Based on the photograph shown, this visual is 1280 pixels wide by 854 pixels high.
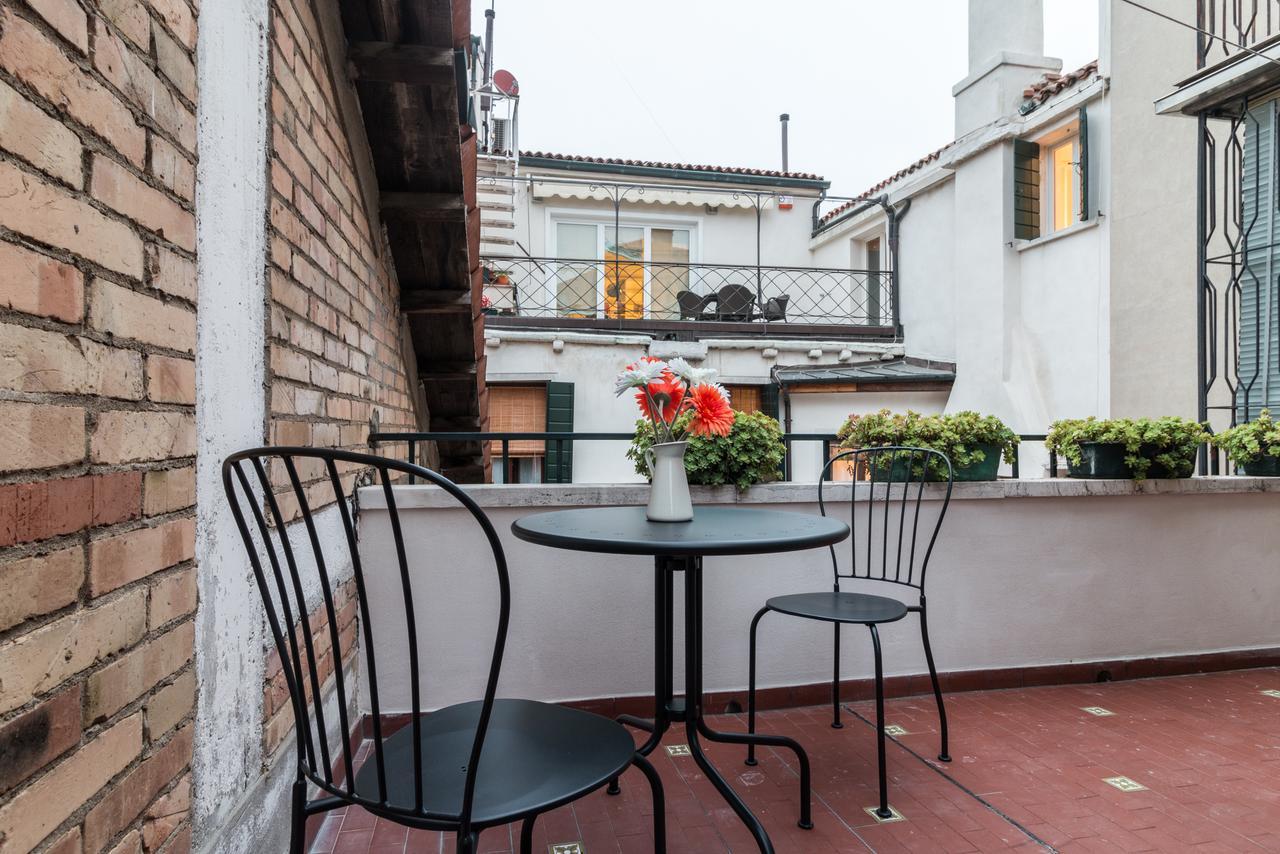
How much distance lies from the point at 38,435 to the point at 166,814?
63cm

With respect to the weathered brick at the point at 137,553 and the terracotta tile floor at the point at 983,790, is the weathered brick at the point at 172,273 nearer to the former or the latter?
the weathered brick at the point at 137,553

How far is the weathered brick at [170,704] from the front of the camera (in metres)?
0.98

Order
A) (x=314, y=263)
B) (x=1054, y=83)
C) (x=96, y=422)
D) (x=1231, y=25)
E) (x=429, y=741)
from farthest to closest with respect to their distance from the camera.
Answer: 1. (x=1054, y=83)
2. (x=1231, y=25)
3. (x=314, y=263)
4. (x=429, y=741)
5. (x=96, y=422)

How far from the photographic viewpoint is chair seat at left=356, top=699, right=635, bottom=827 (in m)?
1.02

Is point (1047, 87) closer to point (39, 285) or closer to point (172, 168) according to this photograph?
point (172, 168)

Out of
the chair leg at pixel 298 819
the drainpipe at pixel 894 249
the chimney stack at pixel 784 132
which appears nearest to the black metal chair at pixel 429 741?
the chair leg at pixel 298 819

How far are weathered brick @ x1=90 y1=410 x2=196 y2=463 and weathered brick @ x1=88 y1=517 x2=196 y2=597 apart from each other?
103 millimetres

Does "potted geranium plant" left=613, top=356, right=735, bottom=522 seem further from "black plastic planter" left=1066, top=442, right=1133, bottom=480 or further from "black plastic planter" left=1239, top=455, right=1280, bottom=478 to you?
"black plastic planter" left=1239, top=455, right=1280, bottom=478

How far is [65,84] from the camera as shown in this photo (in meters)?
0.78

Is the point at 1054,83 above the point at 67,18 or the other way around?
above

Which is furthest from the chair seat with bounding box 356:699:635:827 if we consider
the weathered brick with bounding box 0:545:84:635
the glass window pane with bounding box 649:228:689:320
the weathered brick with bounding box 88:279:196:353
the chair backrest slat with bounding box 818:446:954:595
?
the glass window pane with bounding box 649:228:689:320

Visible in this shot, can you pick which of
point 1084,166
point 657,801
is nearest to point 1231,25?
point 1084,166

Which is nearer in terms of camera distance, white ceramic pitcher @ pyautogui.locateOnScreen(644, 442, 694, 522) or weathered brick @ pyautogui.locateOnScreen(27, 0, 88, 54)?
weathered brick @ pyautogui.locateOnScreen(27, 0, 88, 54)

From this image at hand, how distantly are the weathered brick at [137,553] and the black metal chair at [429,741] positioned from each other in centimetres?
10
